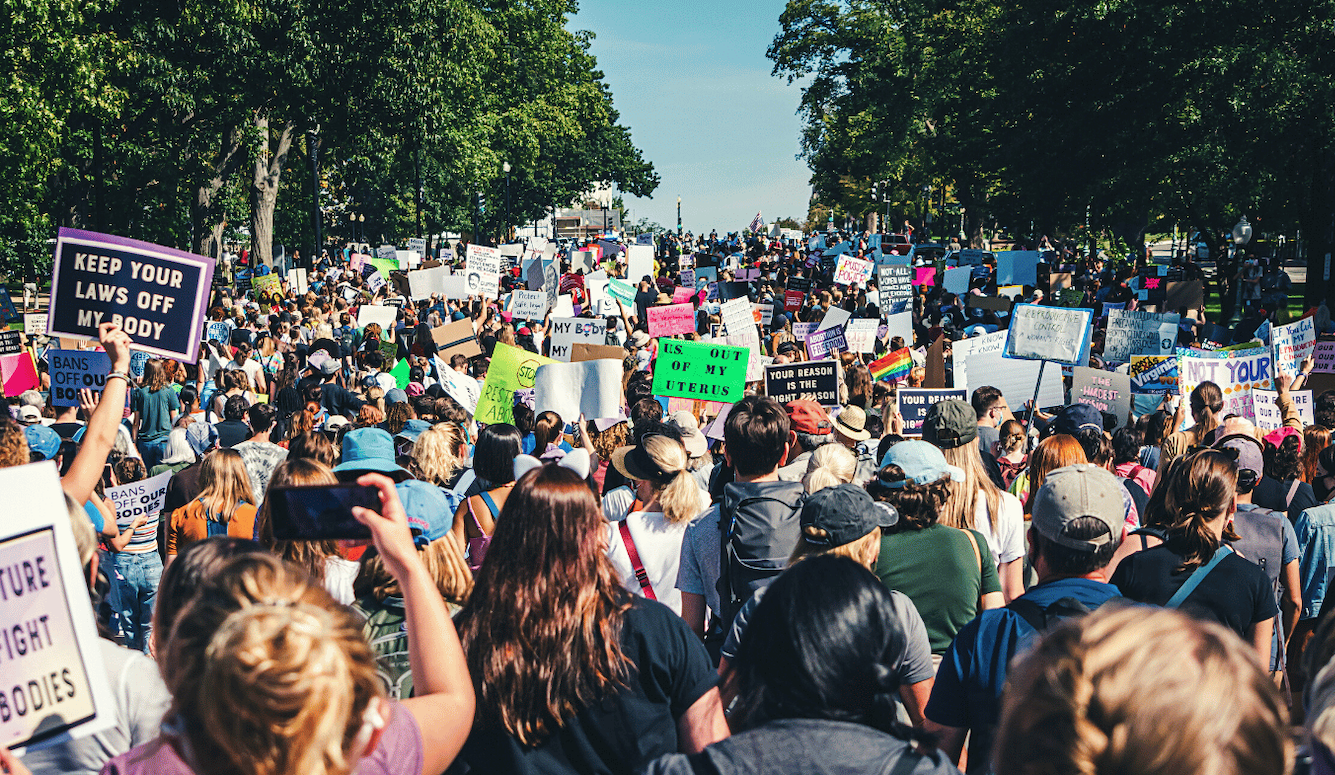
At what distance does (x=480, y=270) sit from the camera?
72.4 ft

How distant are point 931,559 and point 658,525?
1.26m

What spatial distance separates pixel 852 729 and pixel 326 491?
1.22 m

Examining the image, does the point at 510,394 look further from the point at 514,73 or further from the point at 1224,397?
the point at 514,73

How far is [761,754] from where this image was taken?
2074 millimetres

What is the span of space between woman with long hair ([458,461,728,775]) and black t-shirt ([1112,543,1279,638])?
1.76 meters

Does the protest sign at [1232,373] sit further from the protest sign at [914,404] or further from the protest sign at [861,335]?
the protest sign at [861,335]

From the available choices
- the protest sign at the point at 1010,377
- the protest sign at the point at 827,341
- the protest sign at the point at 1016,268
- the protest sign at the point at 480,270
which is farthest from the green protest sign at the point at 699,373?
the protest sign at the point at 1016,268

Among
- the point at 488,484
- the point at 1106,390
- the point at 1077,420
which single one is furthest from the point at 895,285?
the point at 488,484

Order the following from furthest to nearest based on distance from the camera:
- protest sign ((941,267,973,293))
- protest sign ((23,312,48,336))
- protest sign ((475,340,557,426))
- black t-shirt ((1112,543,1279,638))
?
1. protest sign ((941,267,973,293))
2. protest sign ((23,312,48,336))
3. protest sign ((475,340,557,426))
4. black t-shirt ((1112,543,1279,638))

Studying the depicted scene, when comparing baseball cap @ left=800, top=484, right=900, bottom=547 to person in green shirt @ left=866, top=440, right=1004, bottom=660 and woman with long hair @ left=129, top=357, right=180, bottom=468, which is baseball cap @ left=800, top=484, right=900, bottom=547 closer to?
person in green shirt @ left=866, top=440, right=1004, bottom=660

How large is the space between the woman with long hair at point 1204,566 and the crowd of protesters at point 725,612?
1 centimetres

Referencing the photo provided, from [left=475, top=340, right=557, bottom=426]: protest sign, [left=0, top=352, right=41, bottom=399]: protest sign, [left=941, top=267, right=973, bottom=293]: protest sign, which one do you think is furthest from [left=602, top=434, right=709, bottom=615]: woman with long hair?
[left=941, top=267, right=973, bottom=293]: protest sign

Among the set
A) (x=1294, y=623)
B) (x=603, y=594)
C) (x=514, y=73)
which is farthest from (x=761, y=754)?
(x=514, y=73)

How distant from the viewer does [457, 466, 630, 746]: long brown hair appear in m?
2.69
